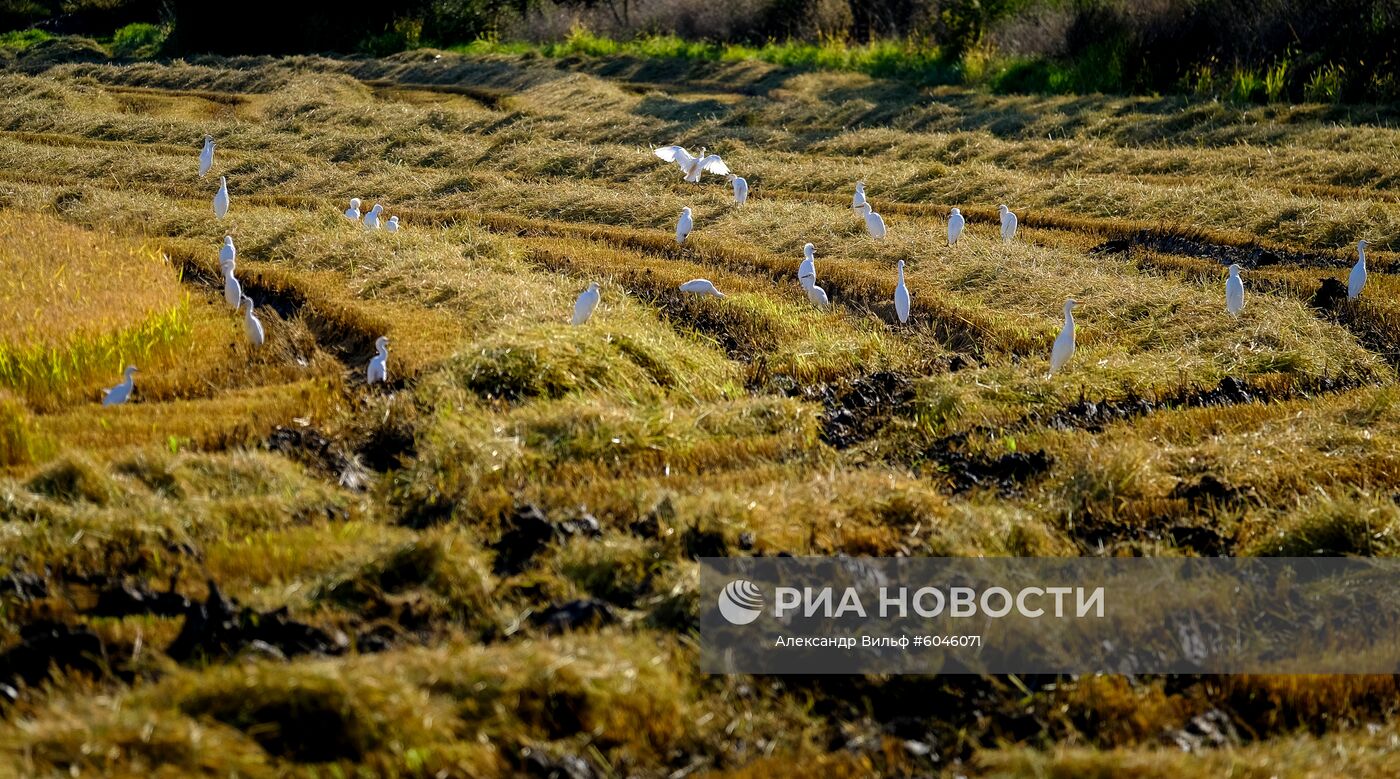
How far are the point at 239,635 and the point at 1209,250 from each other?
10409 millimetres

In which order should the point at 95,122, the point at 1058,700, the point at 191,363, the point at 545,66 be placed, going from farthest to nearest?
the point at 545,66 → the point at 95,122 → the point at 191,363 → the point at 1058,700

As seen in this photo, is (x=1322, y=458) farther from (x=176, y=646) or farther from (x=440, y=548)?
(x=176, y=646)

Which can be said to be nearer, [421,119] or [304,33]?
[421,119]

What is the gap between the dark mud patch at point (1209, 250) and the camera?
12141mm

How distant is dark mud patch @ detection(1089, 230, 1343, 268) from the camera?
12141 millimetres

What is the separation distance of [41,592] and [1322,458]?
6.23 meters

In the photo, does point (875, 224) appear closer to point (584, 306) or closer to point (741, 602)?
point (584, 306)

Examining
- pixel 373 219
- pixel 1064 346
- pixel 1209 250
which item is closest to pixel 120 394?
pixel 373 219

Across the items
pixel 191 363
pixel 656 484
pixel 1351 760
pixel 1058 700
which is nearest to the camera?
pixel 1351 760

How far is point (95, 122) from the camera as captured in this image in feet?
70.5

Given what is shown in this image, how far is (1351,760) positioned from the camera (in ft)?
15.2

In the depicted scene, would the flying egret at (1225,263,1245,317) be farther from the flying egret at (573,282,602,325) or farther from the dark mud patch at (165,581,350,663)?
the dark mud patch at (165,581,350,663)

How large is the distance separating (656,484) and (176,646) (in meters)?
2.47

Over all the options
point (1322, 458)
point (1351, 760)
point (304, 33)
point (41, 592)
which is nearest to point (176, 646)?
point (41, 592)
